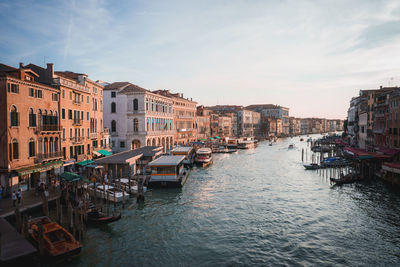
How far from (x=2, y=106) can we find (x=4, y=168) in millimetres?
4509

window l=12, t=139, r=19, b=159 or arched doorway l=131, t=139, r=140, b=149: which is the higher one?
window l=12, t=139, r=19, b=159

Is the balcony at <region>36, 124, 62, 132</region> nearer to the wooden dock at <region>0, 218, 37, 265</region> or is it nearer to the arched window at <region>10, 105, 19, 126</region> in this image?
the arched window at <region>10, 105, 19, 126</region>

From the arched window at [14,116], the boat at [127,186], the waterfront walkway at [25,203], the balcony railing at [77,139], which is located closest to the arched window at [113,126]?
the balcony railing at [77,139]

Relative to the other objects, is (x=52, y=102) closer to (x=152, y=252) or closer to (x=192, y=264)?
(x=152, y=252)

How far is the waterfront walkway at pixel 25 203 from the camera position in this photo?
54.7 feet

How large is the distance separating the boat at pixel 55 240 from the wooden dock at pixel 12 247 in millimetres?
1137

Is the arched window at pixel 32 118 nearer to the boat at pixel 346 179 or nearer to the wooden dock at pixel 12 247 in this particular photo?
the wooden dock at pixel 12 247

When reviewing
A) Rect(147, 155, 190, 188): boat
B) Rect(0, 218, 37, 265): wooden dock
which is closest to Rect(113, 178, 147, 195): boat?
Rect(147, 155, 190, 188): boat

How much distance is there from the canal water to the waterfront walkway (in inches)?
187

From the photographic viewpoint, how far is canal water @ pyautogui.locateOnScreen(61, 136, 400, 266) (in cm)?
1426

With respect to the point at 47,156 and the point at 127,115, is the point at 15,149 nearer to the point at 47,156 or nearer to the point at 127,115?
the point at 47,156

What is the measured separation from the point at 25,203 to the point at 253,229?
50.7 feet

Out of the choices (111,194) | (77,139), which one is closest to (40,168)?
(111,194)

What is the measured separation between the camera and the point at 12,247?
11.1m
